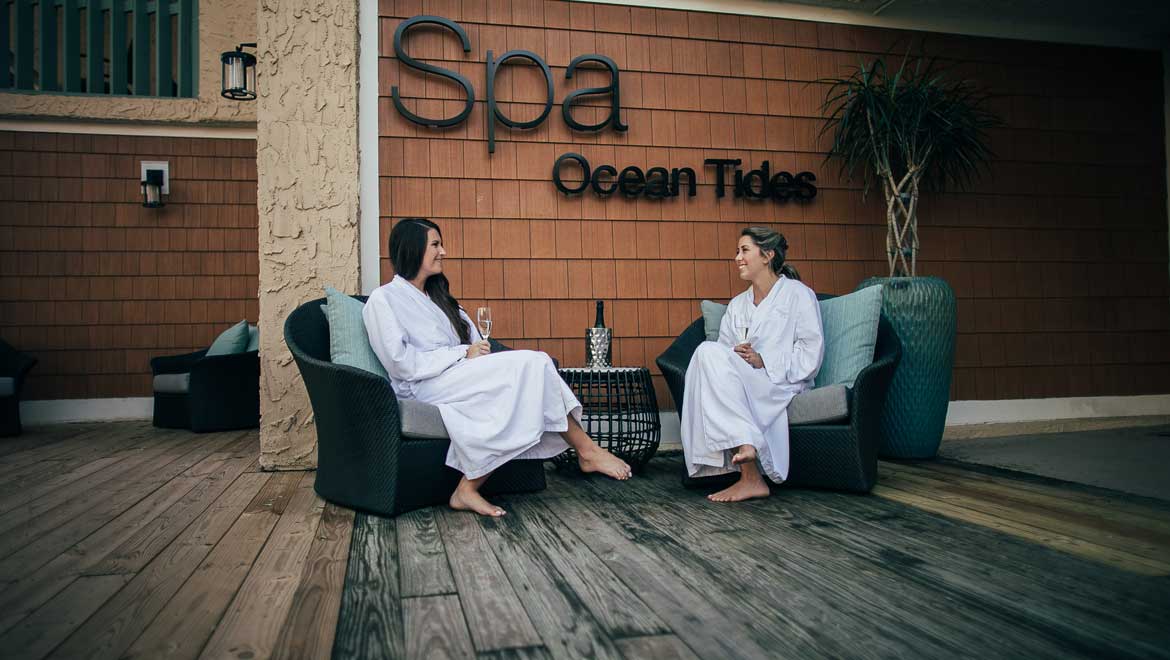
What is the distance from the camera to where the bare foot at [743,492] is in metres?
2.76

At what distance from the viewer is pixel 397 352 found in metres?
2.83

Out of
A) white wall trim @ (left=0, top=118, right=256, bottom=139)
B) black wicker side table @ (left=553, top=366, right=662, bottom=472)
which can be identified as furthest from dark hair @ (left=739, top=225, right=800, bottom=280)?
white wall trim @ (left=0, top=118, right=256, bottom=139)

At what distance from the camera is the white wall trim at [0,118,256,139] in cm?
634

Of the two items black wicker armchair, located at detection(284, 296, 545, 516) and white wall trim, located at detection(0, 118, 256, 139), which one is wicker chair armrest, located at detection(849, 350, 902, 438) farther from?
white wall trim, located at detection(0, 118, 256, 139)

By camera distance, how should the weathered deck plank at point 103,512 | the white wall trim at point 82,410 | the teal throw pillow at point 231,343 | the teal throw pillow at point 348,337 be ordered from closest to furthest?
the weathered deck plank at point 103,512 < the teal throw pillow at point 348,337 < the teal throw pillow at point 231,343 < the white wall trim at point 82,410

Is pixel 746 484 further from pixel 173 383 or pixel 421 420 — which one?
pixel 173 383

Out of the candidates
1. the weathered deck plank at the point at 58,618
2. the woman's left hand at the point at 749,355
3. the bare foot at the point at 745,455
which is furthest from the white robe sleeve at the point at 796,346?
the weathered deck plank at the point at 58,618

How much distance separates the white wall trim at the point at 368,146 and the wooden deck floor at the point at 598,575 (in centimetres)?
129

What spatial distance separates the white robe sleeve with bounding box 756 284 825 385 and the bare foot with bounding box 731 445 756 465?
0.46m

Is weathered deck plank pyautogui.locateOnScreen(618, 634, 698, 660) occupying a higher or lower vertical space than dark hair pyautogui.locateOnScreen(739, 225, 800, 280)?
lower

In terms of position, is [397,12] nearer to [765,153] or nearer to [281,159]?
[281,159]

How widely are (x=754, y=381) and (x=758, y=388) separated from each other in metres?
0.03

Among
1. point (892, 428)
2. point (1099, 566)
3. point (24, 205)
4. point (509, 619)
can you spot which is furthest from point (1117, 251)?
point (24, 205)

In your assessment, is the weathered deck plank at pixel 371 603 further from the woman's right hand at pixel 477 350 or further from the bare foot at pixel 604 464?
the bare foot at pixel 604 464
